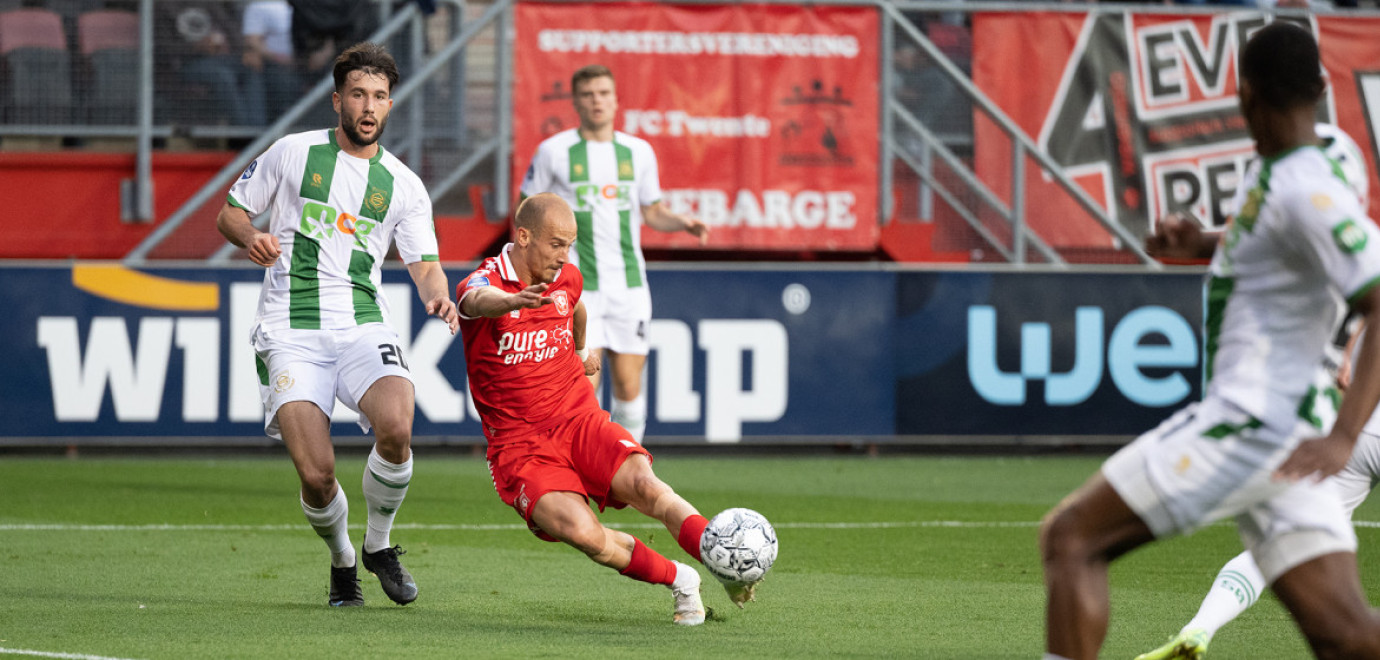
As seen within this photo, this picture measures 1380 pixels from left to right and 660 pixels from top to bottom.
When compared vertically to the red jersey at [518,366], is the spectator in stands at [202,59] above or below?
above

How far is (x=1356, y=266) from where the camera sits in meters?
3.71

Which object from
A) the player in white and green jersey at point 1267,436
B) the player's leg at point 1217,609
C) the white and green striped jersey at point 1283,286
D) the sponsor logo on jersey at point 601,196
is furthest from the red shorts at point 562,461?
the sponsor logo on jersey at point 601,196

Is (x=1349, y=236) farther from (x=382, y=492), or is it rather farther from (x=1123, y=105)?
(x=1123, y=105)

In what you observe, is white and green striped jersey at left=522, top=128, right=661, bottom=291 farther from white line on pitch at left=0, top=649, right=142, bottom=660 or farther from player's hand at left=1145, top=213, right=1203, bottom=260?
player's hand at left=1145, top=213, right=1203, bottom=260

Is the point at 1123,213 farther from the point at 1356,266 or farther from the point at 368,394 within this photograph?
the point at 1356,266

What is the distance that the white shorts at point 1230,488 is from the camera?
3877mm

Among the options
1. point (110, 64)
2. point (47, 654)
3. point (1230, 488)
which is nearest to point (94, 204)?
point (110, 64)

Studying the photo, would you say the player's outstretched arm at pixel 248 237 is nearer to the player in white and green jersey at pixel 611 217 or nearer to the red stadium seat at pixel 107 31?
the player in white and green jersey at pixel 611 217

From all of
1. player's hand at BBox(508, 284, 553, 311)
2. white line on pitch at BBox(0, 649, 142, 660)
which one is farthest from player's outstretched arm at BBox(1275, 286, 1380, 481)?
white line on pitch at BBox(0, 649, 142, 660)

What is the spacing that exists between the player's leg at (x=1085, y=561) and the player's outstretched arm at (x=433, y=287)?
2884 millimetres

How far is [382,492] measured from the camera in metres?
6.76

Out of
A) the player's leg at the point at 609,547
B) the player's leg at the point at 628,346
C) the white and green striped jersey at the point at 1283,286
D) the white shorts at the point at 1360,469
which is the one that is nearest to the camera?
the white and green striped jersey at the point at 1283,286

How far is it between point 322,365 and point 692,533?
5.71ft

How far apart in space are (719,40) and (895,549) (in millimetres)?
6775
